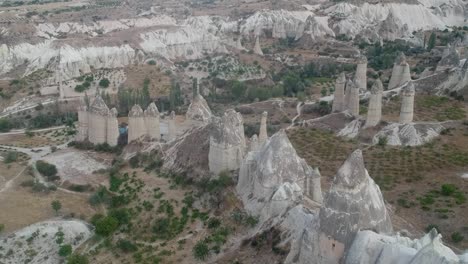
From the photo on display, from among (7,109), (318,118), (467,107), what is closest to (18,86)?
(7,109)

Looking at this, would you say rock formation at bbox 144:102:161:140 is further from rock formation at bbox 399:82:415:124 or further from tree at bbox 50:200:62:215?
rock formation at bbox 399:82:415:124

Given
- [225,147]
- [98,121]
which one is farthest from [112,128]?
[225,147]

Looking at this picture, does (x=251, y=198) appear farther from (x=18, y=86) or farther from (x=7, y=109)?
(x=18, y=86)

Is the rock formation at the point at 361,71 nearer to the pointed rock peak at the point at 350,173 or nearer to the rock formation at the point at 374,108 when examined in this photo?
the rock formation at the point at 374,108

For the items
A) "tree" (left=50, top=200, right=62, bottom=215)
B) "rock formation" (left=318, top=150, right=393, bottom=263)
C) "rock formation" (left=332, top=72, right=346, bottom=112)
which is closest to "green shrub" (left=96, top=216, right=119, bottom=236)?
"tree" (left=50, top=200, right=62, bottom=215)

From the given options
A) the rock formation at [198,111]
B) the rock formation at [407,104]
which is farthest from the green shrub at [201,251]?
the rock formation at [407,104]

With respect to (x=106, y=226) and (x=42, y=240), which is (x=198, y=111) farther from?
(x=42, y=240)
